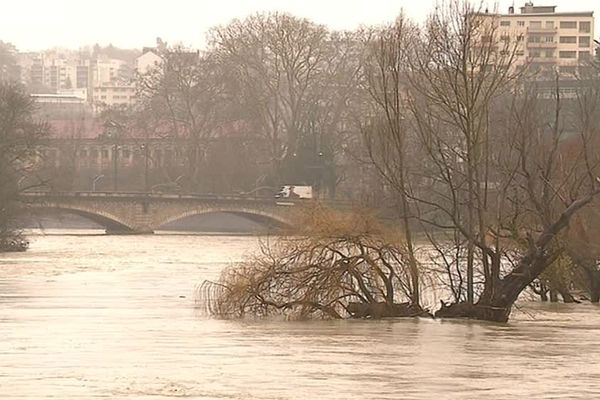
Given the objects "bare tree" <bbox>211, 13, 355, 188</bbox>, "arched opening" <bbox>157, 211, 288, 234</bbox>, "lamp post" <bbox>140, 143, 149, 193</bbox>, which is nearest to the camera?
"arched opening" <bbox>157, 211, 288, 234</bbox>

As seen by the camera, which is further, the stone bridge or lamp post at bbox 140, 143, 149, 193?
lamp post at bbox 140, 143, 149, 193

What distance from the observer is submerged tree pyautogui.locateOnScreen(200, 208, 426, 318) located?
99.9ft

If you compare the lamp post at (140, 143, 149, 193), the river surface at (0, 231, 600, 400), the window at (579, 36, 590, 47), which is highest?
the window at (579, 36, 590, 47)

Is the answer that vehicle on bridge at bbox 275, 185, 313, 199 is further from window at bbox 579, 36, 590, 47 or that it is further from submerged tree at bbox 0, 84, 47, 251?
window at bbox 579, 36, 590, 47

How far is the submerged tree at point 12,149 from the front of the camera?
5906 centimetres

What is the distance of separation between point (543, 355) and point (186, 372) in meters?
6.14

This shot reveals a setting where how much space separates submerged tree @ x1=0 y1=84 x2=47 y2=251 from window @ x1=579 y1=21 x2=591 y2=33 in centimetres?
8034

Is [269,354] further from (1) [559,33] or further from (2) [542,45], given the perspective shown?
(1) [559,33]

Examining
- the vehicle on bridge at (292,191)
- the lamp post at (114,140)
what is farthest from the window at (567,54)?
the vehicle on bridge at (292,191)

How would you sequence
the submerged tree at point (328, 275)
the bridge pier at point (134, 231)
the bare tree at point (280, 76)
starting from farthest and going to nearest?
the bare tree at point (280, 76) < the bridge pier at point (134, 231) < the submerged tree at point (328, 275)

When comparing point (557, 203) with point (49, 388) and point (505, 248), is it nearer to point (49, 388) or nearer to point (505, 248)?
point (505, 248)

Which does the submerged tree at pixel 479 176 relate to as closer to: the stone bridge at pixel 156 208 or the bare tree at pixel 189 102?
the stone bridge at pixel 156 208

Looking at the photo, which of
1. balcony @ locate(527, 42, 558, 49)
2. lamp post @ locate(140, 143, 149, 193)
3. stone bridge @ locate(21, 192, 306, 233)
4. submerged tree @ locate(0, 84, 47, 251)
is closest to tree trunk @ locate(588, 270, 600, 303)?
submerged tree @ locate(0, 84, 47, 251)

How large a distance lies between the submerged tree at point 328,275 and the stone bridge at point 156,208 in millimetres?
46386
